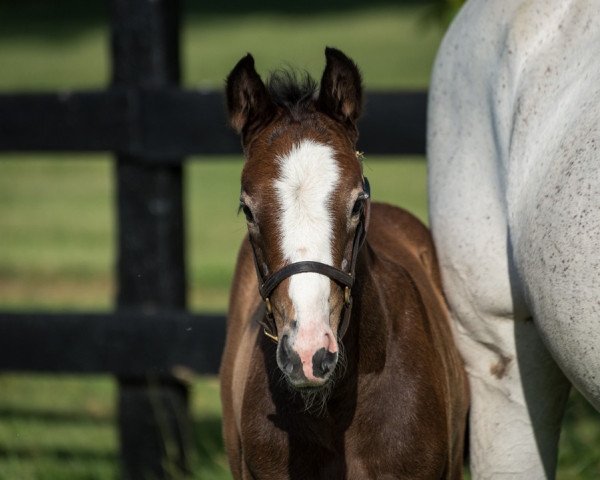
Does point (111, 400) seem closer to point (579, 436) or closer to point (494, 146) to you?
point (579, 436)

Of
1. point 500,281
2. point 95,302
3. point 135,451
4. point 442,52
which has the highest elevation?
point 442,52

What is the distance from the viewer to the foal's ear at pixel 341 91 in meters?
2.88

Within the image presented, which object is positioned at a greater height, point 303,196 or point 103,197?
point 303,196

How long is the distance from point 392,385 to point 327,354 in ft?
1.94

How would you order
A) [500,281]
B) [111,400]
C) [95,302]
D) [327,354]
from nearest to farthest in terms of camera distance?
[327,354], [500,281], [111,400], [95,302]

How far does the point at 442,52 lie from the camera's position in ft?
11.9

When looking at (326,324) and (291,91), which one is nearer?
(326,324)

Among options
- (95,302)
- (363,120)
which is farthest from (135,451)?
(95,302)

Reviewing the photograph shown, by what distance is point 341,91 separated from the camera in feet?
9.51

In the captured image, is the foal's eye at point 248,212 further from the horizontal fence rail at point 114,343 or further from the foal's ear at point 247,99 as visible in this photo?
the horizontal fence rail at point 114,343

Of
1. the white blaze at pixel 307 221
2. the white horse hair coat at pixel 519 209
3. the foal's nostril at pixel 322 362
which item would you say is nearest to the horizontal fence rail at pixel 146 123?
the white horse hair coat at pixel 519 209

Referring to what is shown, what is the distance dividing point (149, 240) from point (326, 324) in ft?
7.17

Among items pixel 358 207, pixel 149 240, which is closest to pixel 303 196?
pixel 358 207

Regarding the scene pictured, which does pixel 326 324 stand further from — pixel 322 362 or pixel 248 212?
pixel 248 212
